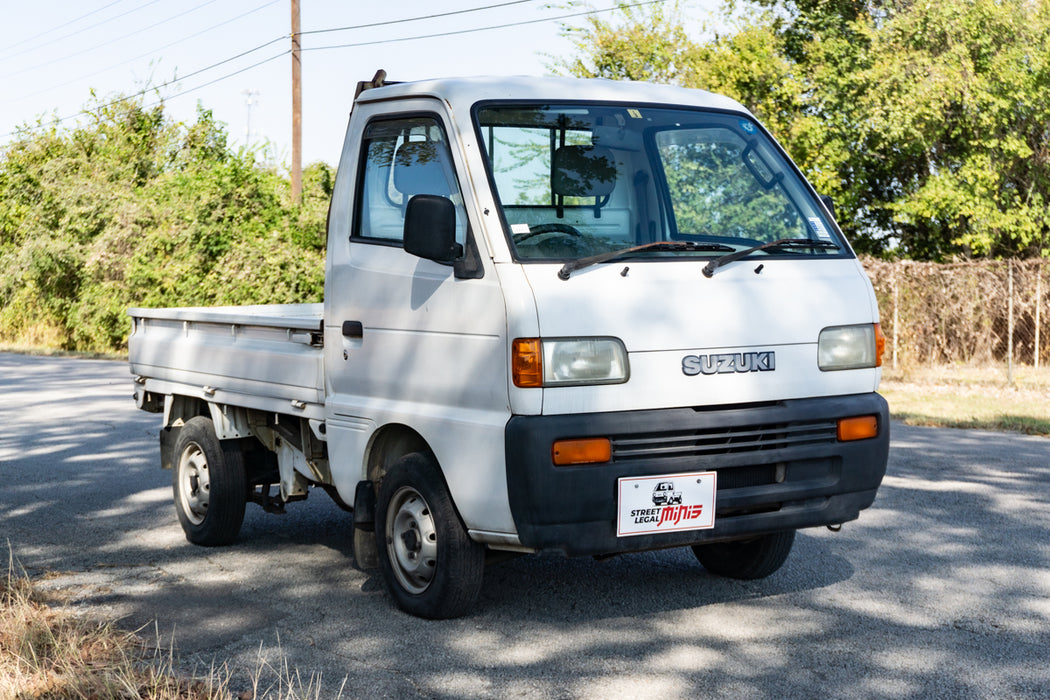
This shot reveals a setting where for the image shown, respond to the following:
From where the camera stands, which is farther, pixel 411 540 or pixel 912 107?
pixel 912 107

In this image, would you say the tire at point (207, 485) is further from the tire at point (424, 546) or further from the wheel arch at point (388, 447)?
the tire at point (424, 546)

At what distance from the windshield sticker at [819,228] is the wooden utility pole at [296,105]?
2132cm

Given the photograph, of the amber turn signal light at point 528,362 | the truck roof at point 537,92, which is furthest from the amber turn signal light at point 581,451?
the truck roof at point 537,92

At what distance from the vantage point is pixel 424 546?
516cm

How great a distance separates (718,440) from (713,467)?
0.41 ft

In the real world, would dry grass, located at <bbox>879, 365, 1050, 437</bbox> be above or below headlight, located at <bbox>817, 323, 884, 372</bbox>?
below

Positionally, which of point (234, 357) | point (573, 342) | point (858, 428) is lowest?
point (858, 428)

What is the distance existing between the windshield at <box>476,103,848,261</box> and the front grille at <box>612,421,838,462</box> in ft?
2.53

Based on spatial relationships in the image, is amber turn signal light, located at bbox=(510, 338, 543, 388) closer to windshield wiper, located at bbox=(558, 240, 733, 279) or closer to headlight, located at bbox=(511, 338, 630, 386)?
headlight, located at bbox=(511, 338, 630, 386)

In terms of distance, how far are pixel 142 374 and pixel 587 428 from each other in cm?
424

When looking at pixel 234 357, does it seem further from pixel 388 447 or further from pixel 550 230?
pixel 550 230

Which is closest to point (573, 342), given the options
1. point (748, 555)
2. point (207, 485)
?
point (748, 555)

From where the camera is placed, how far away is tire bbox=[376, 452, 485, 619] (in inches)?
195

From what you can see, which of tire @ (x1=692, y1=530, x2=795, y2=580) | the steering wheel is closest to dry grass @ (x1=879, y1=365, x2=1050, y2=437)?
tire @ (x1=692, y1=530, x2=795, y2=580)
